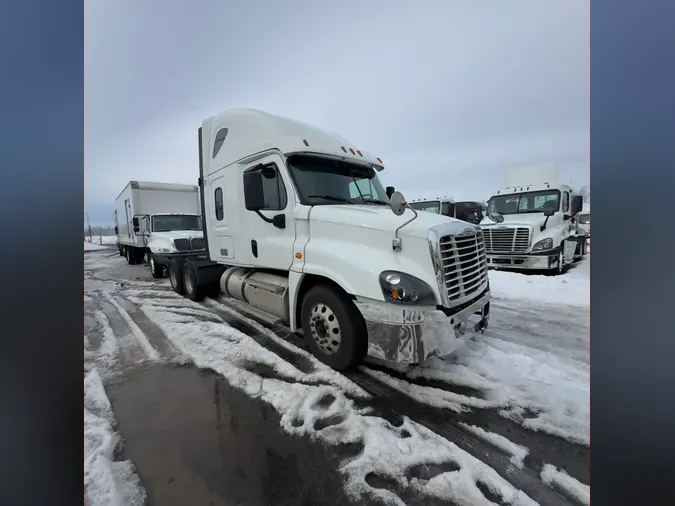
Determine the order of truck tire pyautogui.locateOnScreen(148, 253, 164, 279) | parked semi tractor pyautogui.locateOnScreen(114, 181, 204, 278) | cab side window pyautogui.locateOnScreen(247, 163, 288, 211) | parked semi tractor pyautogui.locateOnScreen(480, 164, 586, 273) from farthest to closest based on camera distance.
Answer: truck tire pyautogui.locateOnScreen(148, 253, 164, 279) < parked semi tractor pyautogui.locateOnScreen(114, 181, 204, 278) < parked semi tractor pyautogui.locateOnScreen(480, 164, 586, 273) < cab side window pyautogui.locateOnScreen(247, 163, 288, 211)

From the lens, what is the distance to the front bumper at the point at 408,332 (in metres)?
2.92

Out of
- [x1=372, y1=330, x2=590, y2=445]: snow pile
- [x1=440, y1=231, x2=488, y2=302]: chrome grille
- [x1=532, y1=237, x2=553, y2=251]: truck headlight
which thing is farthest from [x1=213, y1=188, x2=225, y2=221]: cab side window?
[x1=532, y1=237, x2=553, y2=251]: truck headlight

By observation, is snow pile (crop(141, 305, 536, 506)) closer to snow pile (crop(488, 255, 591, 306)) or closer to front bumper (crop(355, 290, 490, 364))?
front bumper (crop(355, 290, 490, 364))


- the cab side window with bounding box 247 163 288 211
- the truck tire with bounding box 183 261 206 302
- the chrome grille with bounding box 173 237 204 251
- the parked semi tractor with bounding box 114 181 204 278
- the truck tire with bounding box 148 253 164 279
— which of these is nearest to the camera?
the cab side window with bounding box 247 163 288 211

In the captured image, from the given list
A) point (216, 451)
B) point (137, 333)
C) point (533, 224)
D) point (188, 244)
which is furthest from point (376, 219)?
point (188, 244)

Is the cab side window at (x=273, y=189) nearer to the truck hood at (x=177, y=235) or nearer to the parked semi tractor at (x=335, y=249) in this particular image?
the parked semi tractor at (x=335, y=249)

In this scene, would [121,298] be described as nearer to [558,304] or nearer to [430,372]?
[430,372]

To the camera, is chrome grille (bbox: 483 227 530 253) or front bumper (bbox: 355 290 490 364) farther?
chrome grille (bbox: 483 227 530 253)

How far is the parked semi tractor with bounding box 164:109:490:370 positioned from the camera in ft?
9.88

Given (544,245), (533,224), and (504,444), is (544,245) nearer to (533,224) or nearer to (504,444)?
(533,224)

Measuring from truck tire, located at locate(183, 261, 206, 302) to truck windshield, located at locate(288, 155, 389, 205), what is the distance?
406cm

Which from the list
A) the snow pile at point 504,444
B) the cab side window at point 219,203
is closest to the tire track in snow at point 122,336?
the cab side window at point 219,203
